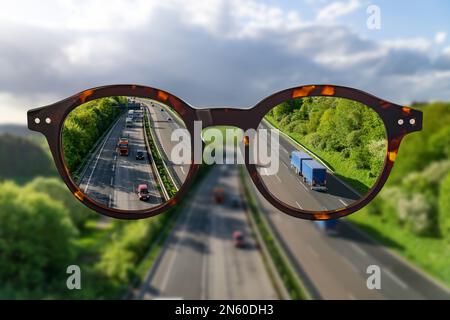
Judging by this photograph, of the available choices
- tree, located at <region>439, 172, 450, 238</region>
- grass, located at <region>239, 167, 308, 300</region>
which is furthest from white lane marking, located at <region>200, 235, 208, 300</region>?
tree, located at <region>439, 172, 450, 238</region>

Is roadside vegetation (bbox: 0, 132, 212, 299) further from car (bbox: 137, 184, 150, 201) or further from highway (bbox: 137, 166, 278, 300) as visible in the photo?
car (bbox: 137, 184, 150, 201)

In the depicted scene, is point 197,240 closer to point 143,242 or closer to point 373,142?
point 143,242

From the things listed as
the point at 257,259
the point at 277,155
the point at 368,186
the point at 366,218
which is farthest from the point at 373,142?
the point at 257,259

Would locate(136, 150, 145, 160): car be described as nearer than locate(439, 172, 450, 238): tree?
Yes

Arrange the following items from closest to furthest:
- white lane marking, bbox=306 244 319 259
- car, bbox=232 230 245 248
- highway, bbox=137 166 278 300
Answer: highway, bbox=137 166 278 300 → white lane marking, bbox=306 244 319 259 → car, bbox=232 230 245 248

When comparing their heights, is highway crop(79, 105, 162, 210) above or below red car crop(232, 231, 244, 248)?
above

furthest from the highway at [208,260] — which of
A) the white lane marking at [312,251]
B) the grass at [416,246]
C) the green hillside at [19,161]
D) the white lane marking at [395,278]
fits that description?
the green hillside at [19,161]

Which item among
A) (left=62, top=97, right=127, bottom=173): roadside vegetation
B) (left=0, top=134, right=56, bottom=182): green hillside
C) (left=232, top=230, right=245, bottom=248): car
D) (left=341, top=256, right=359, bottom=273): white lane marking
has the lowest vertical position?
(left=232, top=230, right=245, bottom=248): car

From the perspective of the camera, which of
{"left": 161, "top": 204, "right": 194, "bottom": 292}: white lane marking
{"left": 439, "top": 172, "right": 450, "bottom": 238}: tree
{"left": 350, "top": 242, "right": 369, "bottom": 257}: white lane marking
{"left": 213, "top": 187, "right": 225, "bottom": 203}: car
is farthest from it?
{"left": 213, "top": 187, "right": 225, "bottom": 203}: car
